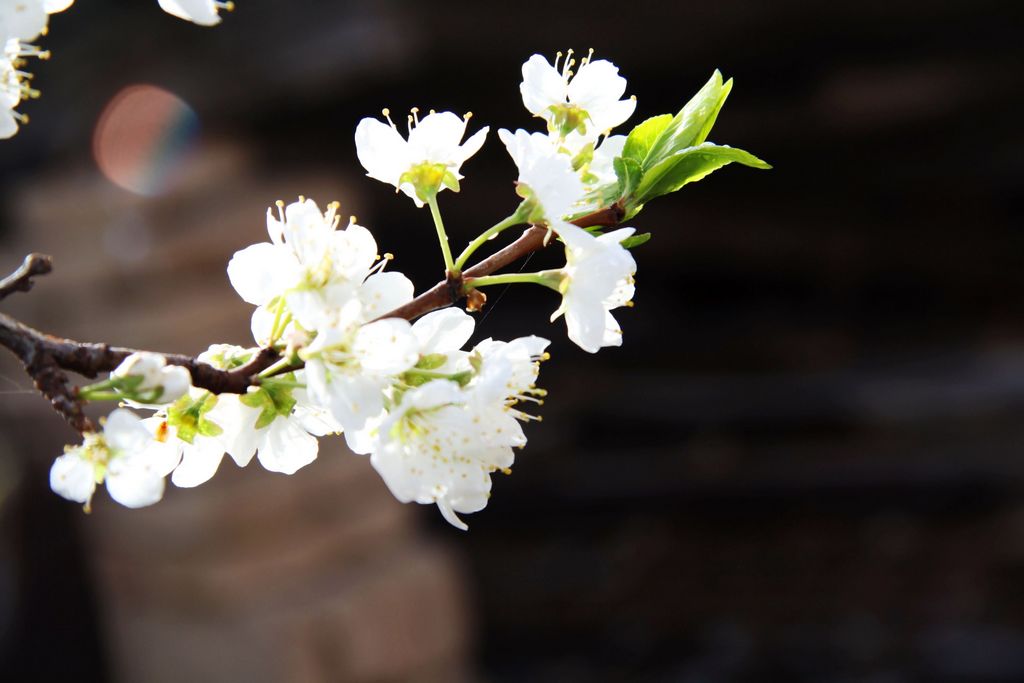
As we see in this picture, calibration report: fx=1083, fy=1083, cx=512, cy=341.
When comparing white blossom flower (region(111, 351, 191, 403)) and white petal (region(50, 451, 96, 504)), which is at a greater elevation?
white blossom flower (region(111, 351, 191, 403))

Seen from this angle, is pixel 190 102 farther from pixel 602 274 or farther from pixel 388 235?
pixel 602 274

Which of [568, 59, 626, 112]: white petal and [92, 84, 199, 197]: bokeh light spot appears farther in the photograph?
[92, 84, 199, 197]: bokeh light spot

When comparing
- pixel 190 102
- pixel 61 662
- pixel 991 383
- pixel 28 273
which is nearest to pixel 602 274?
pixel 28 273

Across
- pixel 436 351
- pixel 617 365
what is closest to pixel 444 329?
pixel 436 351

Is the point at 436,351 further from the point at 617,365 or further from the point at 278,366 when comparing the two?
the point at 617,365

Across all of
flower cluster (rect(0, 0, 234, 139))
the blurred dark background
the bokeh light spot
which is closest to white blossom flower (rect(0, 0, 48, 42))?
flower cluster (rect(0, 0, 234, 139))

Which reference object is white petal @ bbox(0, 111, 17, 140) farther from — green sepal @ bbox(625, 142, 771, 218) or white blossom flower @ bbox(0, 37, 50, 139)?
green sepal @ bbox(625, 142, 771, 218)
